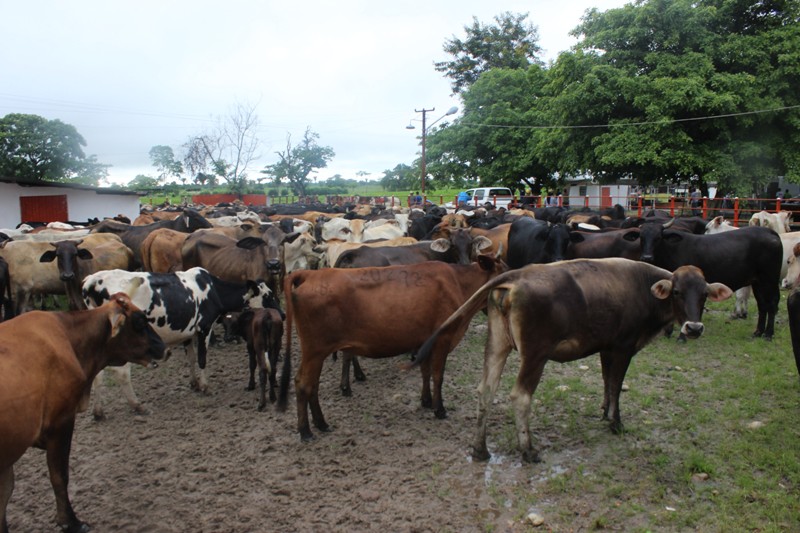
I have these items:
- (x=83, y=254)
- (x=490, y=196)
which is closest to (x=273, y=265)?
(x=83, y=254)

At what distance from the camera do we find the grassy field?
4.30 m

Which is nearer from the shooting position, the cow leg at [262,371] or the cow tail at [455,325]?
the cow tail at [455,325]

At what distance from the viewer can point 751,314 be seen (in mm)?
10492

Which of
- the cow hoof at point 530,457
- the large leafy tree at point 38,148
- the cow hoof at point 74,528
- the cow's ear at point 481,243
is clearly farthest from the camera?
the large leafy tree at point 38,148

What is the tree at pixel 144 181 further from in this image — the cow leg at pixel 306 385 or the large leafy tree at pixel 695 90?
the cow leg at pixel 306 385

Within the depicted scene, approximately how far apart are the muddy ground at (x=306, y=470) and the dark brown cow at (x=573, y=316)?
50 centimetres

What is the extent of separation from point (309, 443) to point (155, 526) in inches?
64.4

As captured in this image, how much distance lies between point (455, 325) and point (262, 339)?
2.30 metres

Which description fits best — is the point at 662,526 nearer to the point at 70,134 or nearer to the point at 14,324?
the point at 14,324

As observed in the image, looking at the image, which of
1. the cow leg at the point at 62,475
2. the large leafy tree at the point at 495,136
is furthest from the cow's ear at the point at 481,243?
the large leafy tree at the point at 495,136

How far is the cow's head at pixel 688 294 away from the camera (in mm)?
5375

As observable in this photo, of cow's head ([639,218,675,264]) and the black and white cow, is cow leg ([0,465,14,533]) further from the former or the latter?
cow's head ([639,218,675,264])

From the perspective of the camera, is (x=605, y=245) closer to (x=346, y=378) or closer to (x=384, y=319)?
(x=346, y=378)

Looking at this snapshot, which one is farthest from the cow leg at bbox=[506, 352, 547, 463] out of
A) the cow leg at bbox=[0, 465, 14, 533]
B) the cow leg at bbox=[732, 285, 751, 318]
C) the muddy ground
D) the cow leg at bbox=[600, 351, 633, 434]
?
the cow leg at bbox=[732, 285, 751, 318]
